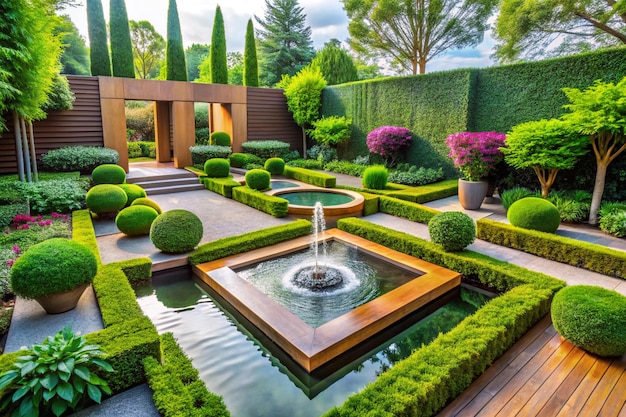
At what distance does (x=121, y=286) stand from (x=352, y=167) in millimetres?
10669

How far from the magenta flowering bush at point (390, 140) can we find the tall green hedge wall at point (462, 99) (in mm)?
346

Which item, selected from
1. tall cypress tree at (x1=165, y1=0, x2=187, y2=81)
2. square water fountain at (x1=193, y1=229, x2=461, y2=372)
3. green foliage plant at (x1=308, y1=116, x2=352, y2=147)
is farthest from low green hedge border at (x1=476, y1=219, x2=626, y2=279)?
tall cypress tree at (x1=165, y1=0, x2=187, y2=81)

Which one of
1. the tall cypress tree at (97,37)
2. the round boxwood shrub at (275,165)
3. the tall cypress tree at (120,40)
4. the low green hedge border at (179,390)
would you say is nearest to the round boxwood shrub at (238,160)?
the round boxwood shrub at (275,165)

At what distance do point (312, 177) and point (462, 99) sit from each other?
5.34 metres

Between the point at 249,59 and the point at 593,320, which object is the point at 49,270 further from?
the point at 249,59

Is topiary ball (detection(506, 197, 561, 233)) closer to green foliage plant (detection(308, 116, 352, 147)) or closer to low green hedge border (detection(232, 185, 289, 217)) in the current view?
low green hedge border (detection(232, 185, 289, 217))

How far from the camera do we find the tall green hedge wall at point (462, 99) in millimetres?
8414

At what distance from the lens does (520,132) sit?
785 centimetres

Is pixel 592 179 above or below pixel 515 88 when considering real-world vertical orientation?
below

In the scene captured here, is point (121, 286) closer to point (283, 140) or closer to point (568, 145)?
point (568, 145)

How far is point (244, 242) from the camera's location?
19.6 feet

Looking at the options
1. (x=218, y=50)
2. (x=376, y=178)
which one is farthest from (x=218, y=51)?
(x=376, y=178)

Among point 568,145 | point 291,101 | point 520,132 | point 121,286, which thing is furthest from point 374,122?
point 121,286

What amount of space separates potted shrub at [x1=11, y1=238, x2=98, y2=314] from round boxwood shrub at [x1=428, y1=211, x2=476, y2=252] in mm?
4971
